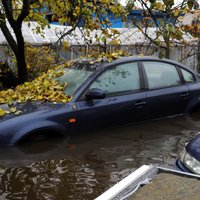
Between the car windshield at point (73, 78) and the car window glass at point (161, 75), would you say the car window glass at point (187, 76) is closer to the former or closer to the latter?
the car window glass at point (161, 75)

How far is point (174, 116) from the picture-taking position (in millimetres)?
7582

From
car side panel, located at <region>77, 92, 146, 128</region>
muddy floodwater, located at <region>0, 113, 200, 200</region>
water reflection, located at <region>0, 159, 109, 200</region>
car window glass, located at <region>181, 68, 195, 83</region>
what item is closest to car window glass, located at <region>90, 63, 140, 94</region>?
car side panel, located at <region>77, 92, 146, 128</region>

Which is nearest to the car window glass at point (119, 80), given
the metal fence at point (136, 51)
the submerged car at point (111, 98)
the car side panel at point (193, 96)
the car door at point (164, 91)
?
the submerged car at point (111, 98)

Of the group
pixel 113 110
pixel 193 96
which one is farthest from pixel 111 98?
pixel 193 96

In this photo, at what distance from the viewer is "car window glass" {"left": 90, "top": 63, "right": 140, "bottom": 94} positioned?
661 centimetres

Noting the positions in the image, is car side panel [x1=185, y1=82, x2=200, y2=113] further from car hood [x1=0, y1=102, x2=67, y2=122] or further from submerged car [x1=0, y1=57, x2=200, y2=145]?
car hood [x1=0, y1=102, x2=67, y2=122]

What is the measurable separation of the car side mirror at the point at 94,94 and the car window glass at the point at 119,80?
20 centimetres

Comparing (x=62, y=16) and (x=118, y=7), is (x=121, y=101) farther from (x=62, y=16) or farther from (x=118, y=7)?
(x=62, y=16)

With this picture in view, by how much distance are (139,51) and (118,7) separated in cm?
580

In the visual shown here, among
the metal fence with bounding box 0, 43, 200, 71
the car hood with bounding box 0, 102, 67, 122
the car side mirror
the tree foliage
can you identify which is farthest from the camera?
the metal fence with bounding box 0, 43, 200, 71

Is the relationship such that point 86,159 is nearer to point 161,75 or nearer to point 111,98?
point 111,98

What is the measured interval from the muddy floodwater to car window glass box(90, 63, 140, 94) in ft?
2.25

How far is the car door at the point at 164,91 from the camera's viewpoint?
7094 mm

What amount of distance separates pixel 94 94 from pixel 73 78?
720 mm
